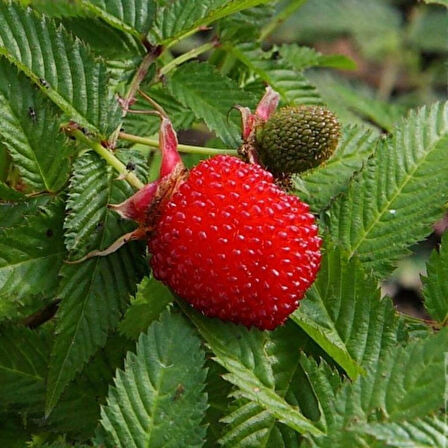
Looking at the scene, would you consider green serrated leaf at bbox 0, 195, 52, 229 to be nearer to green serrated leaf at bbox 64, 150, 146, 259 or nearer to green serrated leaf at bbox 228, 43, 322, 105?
green serrated leaf at bbox 64, 150, 146, 259

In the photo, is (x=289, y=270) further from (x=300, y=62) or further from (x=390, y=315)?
(x=300, y=62)

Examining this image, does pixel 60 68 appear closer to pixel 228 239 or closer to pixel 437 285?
pixel 228 239

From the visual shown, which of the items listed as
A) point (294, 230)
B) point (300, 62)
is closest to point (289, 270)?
point (294, 230)

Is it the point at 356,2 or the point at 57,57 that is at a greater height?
the point at 57,57

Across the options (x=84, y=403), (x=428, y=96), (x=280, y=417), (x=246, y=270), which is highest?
(x=246, y=270)

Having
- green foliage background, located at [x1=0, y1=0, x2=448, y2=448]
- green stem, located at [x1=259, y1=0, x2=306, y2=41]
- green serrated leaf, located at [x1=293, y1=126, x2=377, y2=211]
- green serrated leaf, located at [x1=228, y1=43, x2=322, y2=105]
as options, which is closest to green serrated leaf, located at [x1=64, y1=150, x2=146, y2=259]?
green foliage background, located at [x1=0, y1=0, x2=448, y2=448]

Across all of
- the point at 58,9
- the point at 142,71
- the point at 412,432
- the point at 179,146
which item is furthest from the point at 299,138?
the point at 58,9

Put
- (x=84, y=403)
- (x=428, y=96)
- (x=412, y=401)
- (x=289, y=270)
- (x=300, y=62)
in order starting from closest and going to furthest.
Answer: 1. (x=412, y=401)
2. (x=289, y=270)
3. (x=84, y=403)
4. (x=300, y=62)
5. (x=428, y=96)
